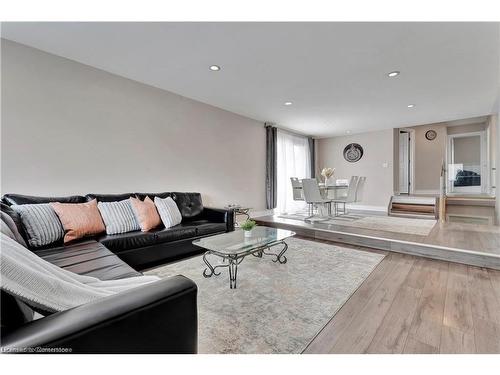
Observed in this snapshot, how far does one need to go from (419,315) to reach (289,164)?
201 inches

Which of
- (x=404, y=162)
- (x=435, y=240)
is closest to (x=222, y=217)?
(x=435, y=240)

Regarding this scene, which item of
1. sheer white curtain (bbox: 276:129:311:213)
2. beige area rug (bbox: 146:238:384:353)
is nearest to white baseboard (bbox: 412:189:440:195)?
sheer white curtain (bbox: 276:129:311:213)

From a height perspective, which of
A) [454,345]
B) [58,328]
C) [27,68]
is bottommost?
[454,345]

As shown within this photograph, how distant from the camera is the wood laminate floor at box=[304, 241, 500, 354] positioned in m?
1.38

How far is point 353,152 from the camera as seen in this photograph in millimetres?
7070

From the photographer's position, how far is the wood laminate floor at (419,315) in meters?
1.38

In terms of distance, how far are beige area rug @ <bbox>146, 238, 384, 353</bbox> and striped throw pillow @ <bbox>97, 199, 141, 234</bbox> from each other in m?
0.61

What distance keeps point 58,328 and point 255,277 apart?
188cm

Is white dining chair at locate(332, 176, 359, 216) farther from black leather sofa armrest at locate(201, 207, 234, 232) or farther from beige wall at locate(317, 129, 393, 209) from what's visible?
black leather sofa armrest at locate(201, 207, 234, 232)

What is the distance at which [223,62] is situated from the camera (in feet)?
9.19

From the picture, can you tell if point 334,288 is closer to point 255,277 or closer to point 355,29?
point 255,277

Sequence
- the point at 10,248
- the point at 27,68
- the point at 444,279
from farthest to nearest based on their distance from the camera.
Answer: the point at 27,68, the point at 444,279, the point at 10,248

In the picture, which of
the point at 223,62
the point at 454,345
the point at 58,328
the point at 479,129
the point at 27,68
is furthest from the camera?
the point at 479,129
